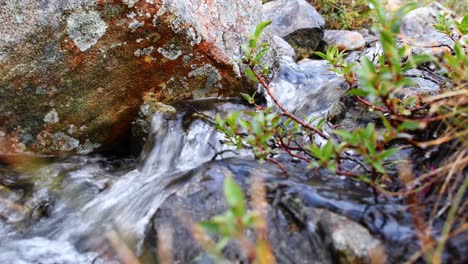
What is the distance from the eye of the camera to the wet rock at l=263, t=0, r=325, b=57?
5.48 m

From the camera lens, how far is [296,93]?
3.66 m

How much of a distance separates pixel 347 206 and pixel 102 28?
1.99m

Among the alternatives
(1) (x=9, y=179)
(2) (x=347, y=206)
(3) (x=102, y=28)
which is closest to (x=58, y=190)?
(1) (x=9, y=179)

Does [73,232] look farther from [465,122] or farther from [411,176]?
[465,122]

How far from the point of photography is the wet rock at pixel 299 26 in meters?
5.48

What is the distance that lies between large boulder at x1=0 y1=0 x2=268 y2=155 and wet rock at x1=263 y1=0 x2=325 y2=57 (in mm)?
2266

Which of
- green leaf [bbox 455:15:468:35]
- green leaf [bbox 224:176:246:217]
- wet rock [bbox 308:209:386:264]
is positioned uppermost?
green leaf [bbox 224:176:246:217]

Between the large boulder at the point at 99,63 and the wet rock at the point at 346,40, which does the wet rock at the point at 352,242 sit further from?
the wet rock at the point at 346,40

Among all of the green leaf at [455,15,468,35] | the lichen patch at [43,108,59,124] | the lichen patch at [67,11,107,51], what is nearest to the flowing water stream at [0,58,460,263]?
the lichen patch at [43,108,59,124]

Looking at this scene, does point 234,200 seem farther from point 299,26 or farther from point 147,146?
point 299,26

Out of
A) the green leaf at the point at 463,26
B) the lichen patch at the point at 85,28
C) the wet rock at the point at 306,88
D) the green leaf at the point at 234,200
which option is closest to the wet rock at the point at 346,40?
the wet rock at the point at 306,88

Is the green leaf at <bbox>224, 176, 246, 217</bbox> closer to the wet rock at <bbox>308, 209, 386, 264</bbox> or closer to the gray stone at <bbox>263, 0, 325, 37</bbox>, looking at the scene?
the wet rock at <bbox>308, 209, 386, 264</bbox>

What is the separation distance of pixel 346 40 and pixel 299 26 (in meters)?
0.77

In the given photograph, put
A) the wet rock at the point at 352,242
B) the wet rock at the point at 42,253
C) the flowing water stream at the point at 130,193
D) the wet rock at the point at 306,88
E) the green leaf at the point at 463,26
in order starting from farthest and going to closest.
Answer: the wet rock at the point at 306,88
the green leaf at the point at 463,26
the wet rock at the point at 42,253
the flowing water stream at the point at 130,193
the wet rock at the point at 352,242
